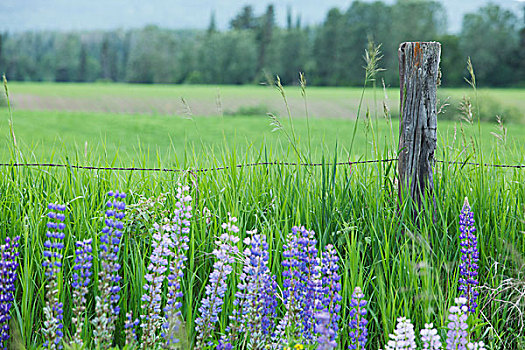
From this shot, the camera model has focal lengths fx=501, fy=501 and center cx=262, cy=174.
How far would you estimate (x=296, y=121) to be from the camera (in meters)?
35.4

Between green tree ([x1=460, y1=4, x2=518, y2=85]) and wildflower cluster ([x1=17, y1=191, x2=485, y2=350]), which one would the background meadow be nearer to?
wildflower cluster ([x1=17, y1=191, x2=485, y2=350])

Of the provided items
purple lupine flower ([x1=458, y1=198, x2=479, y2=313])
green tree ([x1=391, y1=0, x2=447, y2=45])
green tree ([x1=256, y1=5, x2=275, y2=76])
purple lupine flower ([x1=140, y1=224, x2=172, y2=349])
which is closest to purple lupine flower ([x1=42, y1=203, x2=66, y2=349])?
purple lupine flower ([x1=140, y1=224, x2=172, y2=349])

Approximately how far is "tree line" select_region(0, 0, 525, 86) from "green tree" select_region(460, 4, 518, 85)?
254mm

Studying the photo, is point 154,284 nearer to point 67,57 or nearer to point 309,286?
point 309,286

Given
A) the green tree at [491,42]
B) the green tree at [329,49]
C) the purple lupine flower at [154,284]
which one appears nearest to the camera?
the purple lupine flower at [154,284]

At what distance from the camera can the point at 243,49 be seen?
7056 centimetres

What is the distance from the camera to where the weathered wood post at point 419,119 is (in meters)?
3.43

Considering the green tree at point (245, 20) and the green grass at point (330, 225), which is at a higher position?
the green tree at point (245, 20)

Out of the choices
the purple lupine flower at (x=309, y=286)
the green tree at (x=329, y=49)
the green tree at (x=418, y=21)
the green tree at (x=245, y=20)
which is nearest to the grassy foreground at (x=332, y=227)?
the purple lupine flower at (x=309, y=286)

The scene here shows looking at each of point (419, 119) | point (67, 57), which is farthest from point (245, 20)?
point (419, 119)

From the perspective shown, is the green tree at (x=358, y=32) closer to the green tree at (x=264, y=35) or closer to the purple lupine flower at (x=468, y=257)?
the green tree at (x=264, y=35)

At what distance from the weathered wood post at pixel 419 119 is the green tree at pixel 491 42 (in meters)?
57.0

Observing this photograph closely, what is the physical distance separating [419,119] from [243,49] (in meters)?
69.4

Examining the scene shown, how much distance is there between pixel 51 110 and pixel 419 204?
41.9 m
